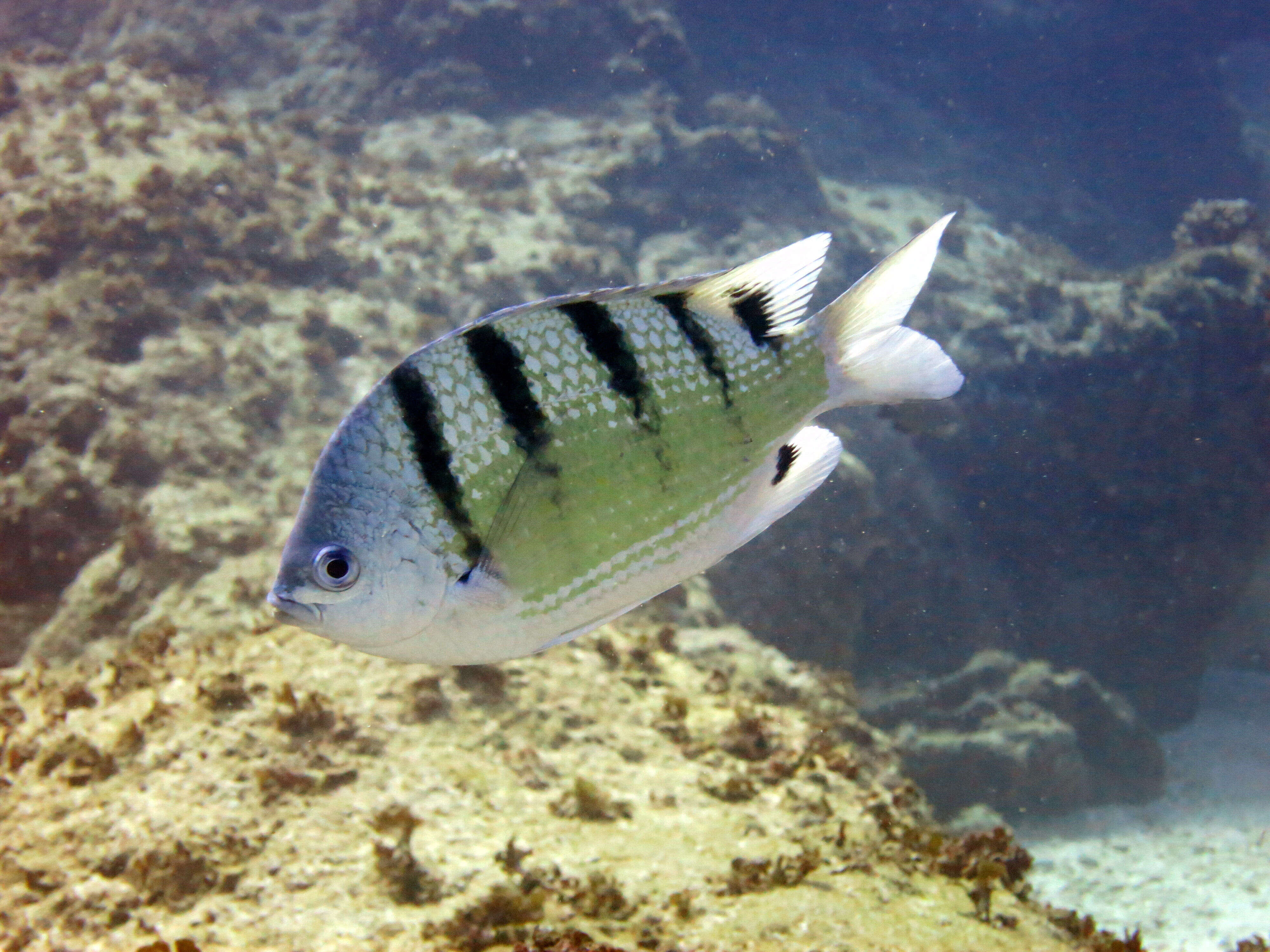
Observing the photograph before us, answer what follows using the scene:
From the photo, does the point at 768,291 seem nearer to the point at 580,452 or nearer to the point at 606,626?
the point at 580,452

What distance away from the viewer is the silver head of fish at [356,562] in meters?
1.32

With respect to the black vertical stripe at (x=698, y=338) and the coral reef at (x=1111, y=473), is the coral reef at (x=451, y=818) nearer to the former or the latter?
the black vertical stripe at (x=698, y=338)

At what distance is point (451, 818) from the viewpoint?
11.2ft

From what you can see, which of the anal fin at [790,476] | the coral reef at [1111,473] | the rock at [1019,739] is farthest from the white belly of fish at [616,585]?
the coral reef at [1111,473]

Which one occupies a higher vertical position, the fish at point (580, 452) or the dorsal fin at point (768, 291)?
the dorsal fin at point (768, 291)

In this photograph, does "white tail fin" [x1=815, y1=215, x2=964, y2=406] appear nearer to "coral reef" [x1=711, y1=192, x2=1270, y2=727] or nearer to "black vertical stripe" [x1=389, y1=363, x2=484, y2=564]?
"black vertical stripe" [x1=389, y1=363, x2=484, y2=564]

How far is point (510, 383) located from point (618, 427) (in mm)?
243

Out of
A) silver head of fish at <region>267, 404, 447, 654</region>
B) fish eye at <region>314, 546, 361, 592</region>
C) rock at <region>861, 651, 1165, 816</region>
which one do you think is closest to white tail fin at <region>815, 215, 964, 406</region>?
silver head of fish at <region>267, 404, 447, 654</region>

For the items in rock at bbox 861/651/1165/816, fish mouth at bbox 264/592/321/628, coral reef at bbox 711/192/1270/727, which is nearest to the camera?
fish mouth at bbox 264/592/321/628

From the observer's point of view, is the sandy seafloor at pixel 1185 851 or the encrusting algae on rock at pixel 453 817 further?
the sandy seafloor at pixel 1185 851

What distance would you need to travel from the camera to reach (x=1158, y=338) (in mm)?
13820

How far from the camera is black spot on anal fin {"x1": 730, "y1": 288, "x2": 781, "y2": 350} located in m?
1.63

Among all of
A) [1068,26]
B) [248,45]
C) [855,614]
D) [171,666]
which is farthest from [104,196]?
[1068,26]

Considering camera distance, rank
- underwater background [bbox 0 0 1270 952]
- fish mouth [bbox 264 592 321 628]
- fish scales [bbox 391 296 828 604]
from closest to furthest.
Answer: fish mouth [bbox 264 592 321 628]
fish scales [bbox 391 296 828 604]
underwater background [bbox 0 0 1270 952]
